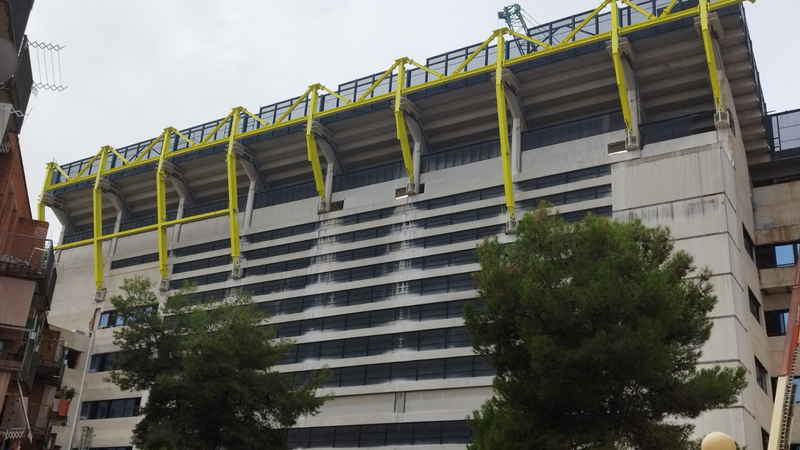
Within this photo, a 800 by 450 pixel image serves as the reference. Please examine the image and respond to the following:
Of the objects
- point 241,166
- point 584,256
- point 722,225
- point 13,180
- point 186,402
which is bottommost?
point 186,402

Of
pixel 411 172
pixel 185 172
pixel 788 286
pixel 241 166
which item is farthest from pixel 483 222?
pixel 185 172

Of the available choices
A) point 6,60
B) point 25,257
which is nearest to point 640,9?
point 25,257

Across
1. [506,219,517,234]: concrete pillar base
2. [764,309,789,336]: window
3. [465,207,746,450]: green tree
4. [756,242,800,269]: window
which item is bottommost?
[465,207,746,450]: green tree

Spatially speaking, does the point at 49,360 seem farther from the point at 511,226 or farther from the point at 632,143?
the point at 632,143

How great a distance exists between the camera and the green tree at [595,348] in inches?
932

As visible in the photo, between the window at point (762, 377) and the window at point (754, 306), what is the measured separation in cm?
265

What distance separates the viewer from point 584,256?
83.9 ft

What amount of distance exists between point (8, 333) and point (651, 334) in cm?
2159

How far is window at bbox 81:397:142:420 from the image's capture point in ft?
197

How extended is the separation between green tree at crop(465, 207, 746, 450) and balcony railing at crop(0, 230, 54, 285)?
1642 cm

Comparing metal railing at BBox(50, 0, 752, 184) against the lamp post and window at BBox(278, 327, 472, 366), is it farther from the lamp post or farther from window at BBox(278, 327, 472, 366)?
the lamp post

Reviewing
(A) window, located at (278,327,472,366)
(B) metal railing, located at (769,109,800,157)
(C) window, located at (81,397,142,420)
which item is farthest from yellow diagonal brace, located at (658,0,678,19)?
(C) window, located at (81,397,142,420)

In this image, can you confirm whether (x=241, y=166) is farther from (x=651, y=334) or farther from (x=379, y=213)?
(x=651, y=334)

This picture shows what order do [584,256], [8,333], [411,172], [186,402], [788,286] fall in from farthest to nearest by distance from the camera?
[411,172], [788,286], [186,402], [8,333], [584,256]
